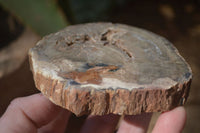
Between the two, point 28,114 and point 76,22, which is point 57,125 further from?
point 76,22

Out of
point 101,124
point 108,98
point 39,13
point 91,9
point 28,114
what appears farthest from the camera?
point 91,9

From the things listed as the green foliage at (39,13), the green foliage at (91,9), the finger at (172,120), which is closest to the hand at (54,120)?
the finger at (172,120)

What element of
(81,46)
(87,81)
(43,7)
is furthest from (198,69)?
(87,81)

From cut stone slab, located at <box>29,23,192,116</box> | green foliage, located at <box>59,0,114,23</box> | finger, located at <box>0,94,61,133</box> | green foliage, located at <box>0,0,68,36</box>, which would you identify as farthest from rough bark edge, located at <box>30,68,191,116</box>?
green foliage, located at <box>59,0,114,23</box>

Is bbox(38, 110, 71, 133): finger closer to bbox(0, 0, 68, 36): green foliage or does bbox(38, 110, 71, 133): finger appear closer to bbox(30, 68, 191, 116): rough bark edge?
bbox(30, 68, 191, 116): rough bark edge

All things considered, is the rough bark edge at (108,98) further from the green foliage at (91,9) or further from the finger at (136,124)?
the green foliage at (91,9)

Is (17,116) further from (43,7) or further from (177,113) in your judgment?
(43,7)

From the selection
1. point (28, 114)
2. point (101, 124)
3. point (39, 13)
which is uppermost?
point (39, 13)

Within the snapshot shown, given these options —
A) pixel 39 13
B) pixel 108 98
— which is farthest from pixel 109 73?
pixel 39 13
